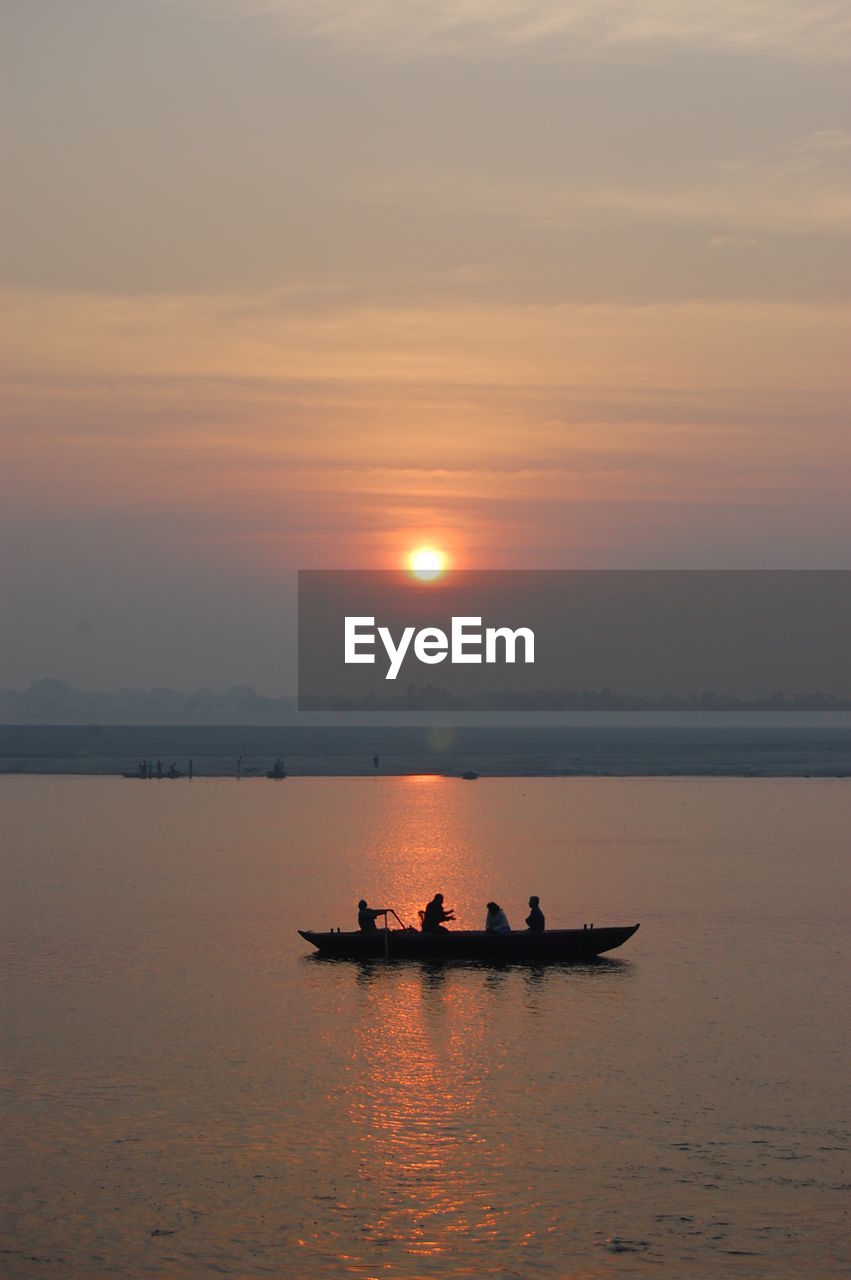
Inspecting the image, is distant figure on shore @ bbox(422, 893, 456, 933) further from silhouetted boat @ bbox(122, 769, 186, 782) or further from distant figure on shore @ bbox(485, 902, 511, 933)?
silhouetted boat @ bbox(122, 769, 186, 782)

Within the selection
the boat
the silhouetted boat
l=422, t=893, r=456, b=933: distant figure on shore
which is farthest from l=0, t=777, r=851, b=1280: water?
the silhouetted boat

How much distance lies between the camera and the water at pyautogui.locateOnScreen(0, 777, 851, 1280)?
2330 cm

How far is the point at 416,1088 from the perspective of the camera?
32.3 meters

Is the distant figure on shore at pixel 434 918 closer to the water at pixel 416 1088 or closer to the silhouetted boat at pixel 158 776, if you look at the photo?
the water at pixel 416 1088

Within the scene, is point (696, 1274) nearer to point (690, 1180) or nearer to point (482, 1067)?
point (690, 1180)

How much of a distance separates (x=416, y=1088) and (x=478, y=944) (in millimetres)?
14979

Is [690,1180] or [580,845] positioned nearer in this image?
[690,1180]

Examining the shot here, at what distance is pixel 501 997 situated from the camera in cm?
4250

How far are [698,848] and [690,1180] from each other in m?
61.9

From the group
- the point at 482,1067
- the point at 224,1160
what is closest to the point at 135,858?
the point at 482,1067

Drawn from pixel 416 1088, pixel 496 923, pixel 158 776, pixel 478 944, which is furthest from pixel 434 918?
pixel 158 776

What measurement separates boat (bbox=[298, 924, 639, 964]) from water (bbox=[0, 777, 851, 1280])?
0.81 m

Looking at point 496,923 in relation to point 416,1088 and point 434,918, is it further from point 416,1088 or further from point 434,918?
point 416,1088

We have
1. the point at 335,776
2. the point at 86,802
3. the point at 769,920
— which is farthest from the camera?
the point at 335,776
